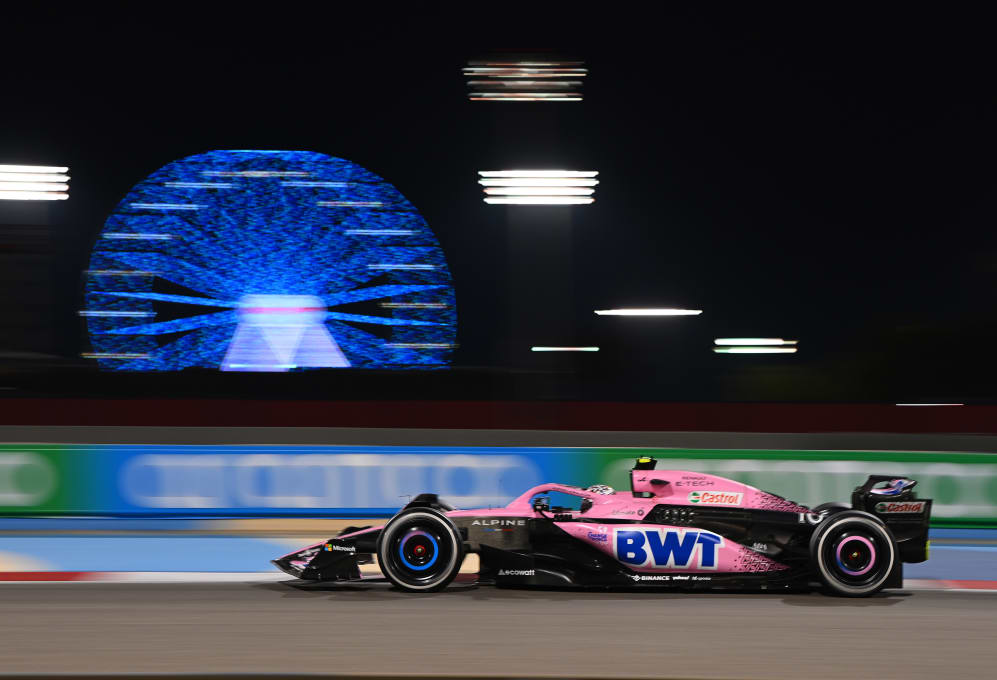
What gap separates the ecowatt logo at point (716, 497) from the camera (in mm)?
7223

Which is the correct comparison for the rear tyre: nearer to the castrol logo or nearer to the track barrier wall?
the castrol logo

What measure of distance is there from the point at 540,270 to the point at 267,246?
924cm

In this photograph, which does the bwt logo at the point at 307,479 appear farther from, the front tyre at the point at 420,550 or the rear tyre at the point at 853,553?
the rear tyre at the point at 853,553

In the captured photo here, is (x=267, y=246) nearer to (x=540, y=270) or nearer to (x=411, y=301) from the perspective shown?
(x=411, y=301)

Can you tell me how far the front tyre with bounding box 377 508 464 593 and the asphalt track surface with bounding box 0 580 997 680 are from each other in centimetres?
14

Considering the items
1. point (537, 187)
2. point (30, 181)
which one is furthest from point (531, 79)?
point (30, 181)

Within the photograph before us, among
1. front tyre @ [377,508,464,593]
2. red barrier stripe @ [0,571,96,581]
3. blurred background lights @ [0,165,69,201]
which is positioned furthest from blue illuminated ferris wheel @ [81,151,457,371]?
front tyre @ [377,508,464,593]

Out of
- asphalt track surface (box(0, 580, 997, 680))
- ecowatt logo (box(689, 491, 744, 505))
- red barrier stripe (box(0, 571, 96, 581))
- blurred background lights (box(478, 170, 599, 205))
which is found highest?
blurred background lights (box(478, 170, 599, 205))

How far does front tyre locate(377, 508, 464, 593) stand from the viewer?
7.08 meters

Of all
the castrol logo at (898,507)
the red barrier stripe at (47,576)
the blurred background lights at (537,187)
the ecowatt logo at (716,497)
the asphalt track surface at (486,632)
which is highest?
the blurred background lights at (537,187)

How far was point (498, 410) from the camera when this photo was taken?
68.1ft

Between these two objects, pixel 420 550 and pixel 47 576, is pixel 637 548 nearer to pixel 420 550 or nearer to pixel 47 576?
pixel 420 550

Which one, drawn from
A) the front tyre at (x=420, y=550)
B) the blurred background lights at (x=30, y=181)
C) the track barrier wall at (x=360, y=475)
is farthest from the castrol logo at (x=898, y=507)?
the blurred background lights at (x=30, y=181)

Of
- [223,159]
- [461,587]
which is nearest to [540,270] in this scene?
[223,159]
